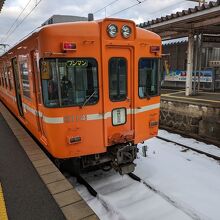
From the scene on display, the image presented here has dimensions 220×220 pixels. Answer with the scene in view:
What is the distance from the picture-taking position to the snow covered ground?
4395mm

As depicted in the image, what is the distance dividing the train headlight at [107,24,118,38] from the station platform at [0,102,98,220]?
256cm

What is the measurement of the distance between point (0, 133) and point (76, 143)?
3182 mm

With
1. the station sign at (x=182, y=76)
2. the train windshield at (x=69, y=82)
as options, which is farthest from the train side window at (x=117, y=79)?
the station sign at (x=182, y=76)

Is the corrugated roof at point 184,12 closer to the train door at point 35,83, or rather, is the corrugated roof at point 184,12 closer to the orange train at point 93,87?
the orange train at point 93,87

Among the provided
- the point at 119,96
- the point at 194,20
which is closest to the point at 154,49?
the point at 119,96

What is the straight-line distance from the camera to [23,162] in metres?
4.62

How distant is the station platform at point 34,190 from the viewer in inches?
119

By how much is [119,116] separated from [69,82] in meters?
1.20

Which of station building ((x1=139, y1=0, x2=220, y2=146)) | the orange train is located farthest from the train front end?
station building ((x1=139, y1=0, x2=220, y2=146))

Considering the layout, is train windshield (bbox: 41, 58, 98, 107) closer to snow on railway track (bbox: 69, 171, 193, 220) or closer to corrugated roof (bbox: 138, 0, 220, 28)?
snow on railway track (bbox: 69, 171, 193, 220)

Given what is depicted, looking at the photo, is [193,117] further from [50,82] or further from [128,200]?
[50,82]

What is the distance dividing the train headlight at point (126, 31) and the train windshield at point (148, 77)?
22.4 inches

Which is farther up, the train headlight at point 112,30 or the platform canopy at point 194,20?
the platform canopy at point 194,20

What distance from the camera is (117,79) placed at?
4.75 metres
